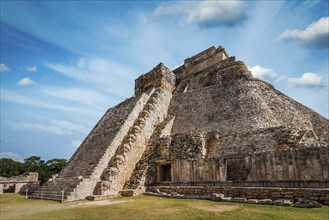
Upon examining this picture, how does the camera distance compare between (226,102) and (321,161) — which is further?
(226,102)

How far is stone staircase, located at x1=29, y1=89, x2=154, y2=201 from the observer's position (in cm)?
1120

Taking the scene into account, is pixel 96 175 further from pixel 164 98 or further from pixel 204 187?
pixel 164 98

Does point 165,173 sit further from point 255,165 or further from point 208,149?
point 255,165

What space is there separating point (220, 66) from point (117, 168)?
14.3 m

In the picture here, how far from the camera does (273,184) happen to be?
9398 mm

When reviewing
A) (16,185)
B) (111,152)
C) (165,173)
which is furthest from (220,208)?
(16,185)

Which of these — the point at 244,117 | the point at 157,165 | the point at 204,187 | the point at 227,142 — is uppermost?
the point at 244,117

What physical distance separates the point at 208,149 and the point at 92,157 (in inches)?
255

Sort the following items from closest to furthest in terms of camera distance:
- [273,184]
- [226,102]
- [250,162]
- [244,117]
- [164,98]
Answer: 1. [273,184]
2. [250,162]
3. [244,117]
4. [226,102]
5. [164,98]

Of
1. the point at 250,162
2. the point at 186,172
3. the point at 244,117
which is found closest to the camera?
the point at 250,162

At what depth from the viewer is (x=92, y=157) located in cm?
1405

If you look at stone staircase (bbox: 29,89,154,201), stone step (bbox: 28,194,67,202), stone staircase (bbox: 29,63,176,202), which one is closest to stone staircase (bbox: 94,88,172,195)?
stone staircase (bbox: 29,63,176,202)

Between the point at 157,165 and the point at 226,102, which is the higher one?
the point at 226,102

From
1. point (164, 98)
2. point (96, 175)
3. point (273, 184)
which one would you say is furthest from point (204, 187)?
point (164, 98)
